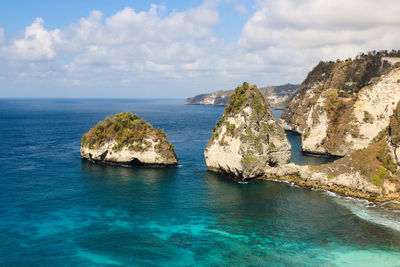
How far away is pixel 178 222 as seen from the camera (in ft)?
134

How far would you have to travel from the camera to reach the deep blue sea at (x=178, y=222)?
32.5 meters

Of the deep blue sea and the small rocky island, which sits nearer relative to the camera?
the deep blue sea

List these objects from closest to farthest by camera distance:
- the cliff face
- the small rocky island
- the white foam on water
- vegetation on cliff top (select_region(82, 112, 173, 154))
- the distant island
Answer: the white foam on water, the distant island, the small rocky island, vegetation on cliff top (select_region(82, 112, 173, 154)), the cliff face

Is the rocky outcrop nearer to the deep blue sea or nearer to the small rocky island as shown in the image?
the deep blue sea

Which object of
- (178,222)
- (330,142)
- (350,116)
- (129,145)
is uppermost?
(350,116)

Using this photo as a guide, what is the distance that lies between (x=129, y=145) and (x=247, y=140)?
91.9ft

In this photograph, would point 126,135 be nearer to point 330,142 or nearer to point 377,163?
point 377,163

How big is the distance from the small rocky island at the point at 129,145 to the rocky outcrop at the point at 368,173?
30.2m

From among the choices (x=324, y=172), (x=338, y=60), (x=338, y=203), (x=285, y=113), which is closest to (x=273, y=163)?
(x=324, y=172)

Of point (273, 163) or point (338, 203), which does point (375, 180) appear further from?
point (273, 163)

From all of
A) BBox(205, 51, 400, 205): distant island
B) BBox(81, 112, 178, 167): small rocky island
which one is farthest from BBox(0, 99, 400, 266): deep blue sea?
BBox(81, 112, 178, 167): small rocky island

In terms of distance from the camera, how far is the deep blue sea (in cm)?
3253

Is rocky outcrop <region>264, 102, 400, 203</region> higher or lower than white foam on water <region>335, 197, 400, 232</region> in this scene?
higher

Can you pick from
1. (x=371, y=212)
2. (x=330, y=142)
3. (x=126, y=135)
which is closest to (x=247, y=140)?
(x=371, y=212)
